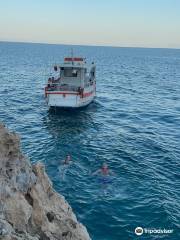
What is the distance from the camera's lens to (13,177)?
786cm

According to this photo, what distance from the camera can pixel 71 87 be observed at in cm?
4131

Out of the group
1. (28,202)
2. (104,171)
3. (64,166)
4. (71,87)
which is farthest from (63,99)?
(28,202)

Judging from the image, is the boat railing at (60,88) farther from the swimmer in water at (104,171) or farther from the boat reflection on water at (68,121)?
the swimmer in water at (104,171)

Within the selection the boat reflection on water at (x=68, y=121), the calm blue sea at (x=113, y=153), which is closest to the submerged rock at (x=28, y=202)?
the calm blue sea at (x=113, y=153)

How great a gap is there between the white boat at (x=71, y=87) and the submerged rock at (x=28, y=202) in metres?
29.9

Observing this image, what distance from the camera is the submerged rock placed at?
7.19 metres

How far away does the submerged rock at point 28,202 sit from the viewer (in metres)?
7.19

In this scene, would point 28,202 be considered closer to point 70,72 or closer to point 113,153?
point 113,153

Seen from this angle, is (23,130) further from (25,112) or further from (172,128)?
(172,128)

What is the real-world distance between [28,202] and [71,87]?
→ 1330 inches

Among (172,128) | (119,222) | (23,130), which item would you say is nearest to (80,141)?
(23,130)

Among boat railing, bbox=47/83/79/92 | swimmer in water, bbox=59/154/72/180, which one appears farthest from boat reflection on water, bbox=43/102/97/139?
swimmer in water, bbox=59/154/72/180

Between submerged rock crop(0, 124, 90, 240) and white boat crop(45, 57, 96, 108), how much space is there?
29.9 metres

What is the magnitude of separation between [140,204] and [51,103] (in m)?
22.0
